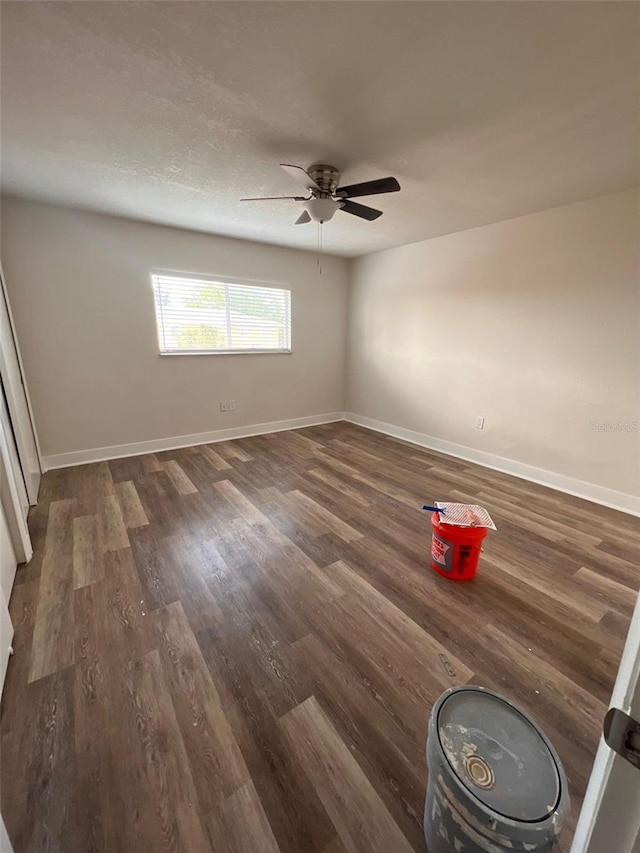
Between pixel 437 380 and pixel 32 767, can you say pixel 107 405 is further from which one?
pixel 437 380

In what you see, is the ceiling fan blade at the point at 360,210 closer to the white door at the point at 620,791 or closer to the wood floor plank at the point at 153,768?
the white door at the point at 620,791

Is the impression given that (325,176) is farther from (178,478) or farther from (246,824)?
(246,824)

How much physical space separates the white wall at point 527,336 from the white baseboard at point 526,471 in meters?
0.06

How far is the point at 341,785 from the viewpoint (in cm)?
101

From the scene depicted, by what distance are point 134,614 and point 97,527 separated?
979mm

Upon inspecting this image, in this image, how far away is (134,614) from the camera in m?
1.62

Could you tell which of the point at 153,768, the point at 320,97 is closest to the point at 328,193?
the point at 320,97

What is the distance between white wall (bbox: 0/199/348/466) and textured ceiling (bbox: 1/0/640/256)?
515 millimetres

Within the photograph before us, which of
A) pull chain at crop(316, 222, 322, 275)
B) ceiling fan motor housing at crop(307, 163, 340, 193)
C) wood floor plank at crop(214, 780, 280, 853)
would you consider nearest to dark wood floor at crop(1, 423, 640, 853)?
wood floor plank at crop(214, 780, 280, 853)

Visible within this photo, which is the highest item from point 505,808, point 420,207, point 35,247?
point 420,207

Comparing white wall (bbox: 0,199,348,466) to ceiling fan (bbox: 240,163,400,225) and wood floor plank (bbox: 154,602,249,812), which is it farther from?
wood floor plank (bbox: 154,602,249,812)

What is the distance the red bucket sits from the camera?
1.79 metres

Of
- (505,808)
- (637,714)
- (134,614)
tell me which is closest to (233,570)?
(134,614)

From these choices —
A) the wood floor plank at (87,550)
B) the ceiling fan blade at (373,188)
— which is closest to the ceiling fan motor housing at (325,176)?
the ceiling fan blade at (373,188)
